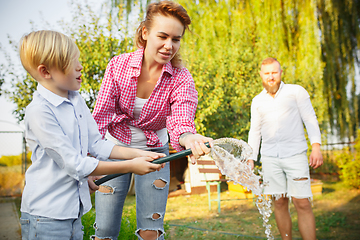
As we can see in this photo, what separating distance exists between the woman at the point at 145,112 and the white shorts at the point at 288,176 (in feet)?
5.01

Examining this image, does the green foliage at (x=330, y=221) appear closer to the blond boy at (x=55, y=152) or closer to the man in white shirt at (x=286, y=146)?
the man in white shirt at (x=286, y=146)

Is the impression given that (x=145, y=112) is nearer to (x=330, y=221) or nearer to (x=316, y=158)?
(x=316, y=158)

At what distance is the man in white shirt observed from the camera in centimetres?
327

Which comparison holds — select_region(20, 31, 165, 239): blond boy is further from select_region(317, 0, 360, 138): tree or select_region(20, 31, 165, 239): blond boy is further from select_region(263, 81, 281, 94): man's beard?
select_region(317, 0, 360, 138): tree

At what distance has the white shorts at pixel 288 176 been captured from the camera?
10.7 feet

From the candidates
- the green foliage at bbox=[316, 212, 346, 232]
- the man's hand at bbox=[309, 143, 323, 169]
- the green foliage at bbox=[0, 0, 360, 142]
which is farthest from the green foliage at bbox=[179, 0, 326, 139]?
the man's hand at bbox=[309, 143, 323, 169]

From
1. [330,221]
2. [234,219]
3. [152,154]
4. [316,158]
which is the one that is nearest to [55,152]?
[152,154]

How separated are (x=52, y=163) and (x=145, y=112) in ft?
2.58

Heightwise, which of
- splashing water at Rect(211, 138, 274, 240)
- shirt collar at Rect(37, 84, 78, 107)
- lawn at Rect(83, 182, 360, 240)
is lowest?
lawn at Rect(83, 182, 360, 240)

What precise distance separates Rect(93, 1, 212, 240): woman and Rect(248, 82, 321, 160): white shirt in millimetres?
1659

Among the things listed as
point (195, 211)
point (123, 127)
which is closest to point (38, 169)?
point (123, 127)

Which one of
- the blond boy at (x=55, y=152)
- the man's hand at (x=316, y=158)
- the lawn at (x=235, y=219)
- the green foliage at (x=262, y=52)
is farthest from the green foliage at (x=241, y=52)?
the blond boy at (x=55, y=152)

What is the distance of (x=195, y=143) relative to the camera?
171 centimetres

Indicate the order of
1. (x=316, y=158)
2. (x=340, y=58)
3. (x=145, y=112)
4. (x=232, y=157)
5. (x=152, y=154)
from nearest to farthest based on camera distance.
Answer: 1. (x=152, y=154)
2. (x=232, y=157)
3. (x=145, y=112)
4. (x=316, y=158)
5. (x=340, y=58)
